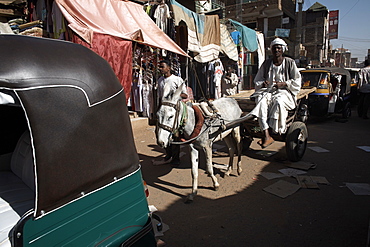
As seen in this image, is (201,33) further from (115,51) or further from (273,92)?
(273,92)

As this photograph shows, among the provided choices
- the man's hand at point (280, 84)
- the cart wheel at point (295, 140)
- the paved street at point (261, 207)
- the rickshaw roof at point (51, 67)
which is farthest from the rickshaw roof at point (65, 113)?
the cart wheel at point (295, 140)

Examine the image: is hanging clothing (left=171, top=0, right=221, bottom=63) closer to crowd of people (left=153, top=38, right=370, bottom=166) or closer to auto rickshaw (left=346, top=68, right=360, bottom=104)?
crowd of people (left=153, top=38, right=370, bottom=166)

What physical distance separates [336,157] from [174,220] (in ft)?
15.0

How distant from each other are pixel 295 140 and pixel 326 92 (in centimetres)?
581

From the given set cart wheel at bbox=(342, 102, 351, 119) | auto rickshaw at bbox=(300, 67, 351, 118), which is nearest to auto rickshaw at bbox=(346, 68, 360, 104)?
auto rickshaw at bbox=(300, 67, 351, 118)

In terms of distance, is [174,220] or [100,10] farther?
[100,10]

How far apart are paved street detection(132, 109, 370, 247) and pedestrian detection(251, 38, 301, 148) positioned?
1090mm

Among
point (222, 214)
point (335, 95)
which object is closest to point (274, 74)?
point (222, 214)

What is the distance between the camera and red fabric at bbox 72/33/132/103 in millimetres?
5488

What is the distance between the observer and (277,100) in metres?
4.40

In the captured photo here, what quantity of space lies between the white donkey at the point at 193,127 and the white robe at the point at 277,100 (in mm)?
510

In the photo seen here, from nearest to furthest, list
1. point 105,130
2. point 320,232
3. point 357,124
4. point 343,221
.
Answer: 1. point 105,130
2. point 320,232
3. point 343,221
4. point 357,124

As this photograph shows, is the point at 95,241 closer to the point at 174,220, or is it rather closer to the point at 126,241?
the point at 126,241

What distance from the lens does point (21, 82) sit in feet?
4.22
